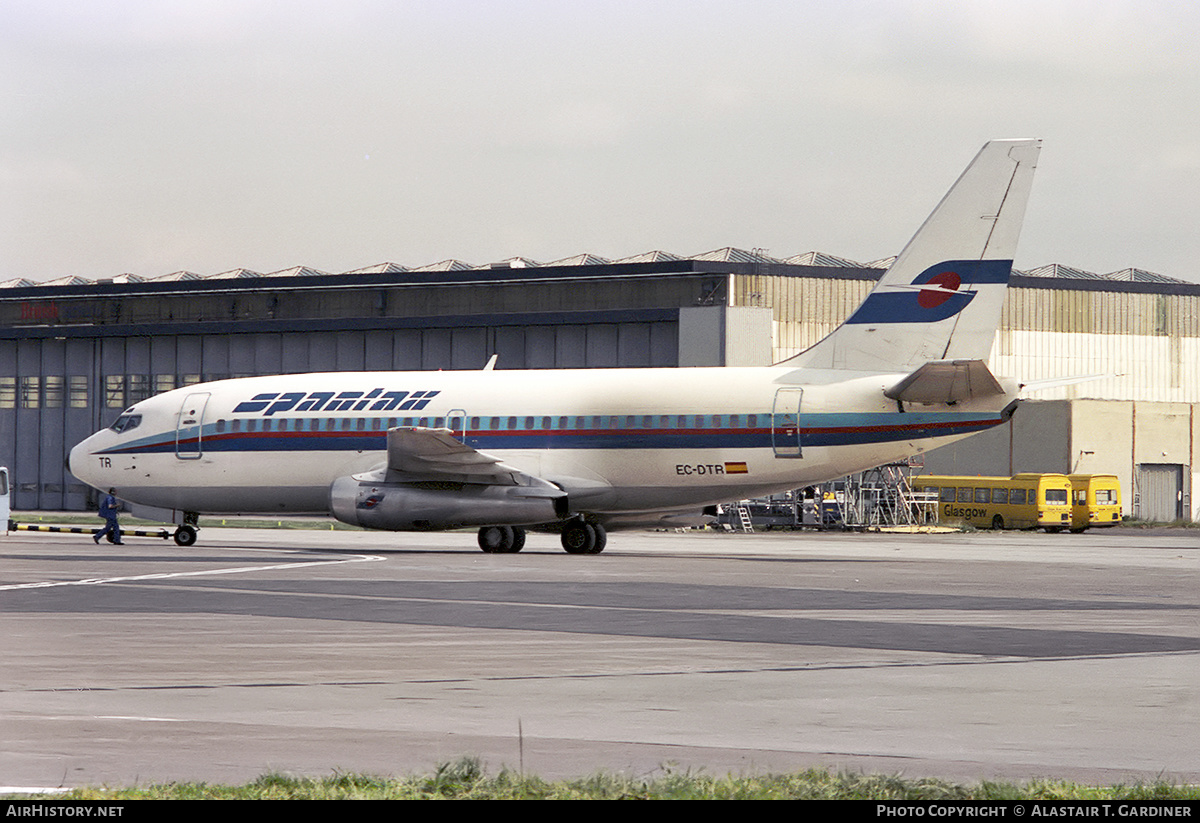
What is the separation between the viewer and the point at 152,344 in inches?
2955

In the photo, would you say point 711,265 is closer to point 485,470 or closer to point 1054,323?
point 1054,323

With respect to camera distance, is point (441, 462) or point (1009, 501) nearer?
point (441, 462)

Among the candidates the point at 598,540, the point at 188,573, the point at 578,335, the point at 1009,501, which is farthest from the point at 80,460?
the point at 1009,501

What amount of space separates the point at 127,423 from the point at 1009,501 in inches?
1463

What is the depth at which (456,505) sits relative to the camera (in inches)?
1437

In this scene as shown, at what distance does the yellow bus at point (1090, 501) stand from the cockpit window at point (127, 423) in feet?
127

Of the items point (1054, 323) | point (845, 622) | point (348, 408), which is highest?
point (1054, 323)

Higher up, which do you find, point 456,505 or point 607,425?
point 607,425

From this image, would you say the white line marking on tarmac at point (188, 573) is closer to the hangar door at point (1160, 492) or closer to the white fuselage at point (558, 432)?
the white fuselage at point (558, 432)

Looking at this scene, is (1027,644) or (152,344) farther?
(152,344)

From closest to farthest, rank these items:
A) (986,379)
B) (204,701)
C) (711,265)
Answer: (204,701) < (986,379) < (711,265)

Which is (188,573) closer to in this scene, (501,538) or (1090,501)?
(501,538)
